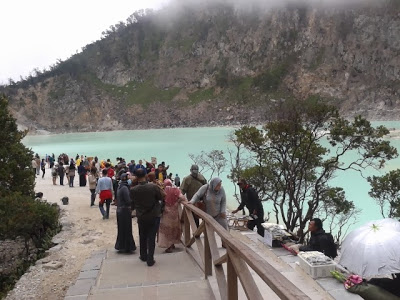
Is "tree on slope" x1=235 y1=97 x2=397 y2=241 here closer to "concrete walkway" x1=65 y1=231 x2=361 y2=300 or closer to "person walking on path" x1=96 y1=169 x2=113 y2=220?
"person walking on path" x1=96 y1=169 x2=113 y2=220

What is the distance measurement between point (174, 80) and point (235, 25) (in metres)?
25.9

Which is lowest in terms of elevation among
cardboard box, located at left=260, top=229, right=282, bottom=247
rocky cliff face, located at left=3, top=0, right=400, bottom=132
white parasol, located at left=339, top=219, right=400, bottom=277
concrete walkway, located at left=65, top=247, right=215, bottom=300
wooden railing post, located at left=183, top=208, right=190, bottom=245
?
cardboard box, located at left=260, top=229, right=282, bottom=247

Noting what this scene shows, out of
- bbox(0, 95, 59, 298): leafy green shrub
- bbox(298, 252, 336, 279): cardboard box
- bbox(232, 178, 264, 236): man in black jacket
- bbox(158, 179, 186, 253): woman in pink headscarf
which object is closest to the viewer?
bbox(298, 252, 336, 279): cardboard box

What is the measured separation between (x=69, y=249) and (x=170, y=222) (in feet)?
9.54

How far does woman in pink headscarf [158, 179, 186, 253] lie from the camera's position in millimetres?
6156

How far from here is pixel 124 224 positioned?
619cm

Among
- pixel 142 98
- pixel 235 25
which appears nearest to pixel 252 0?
pixel 235 25

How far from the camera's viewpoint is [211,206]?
19.4ft

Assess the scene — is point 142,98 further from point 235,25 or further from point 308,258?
point 308,258

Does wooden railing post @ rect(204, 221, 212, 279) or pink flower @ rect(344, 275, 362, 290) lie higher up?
wooden railing post @ rect(204, 221, 212, 279)

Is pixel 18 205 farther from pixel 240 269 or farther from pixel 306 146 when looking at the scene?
pixel 306 146

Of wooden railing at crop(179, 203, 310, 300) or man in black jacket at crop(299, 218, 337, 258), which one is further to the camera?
man in black jacket at crop(299, 218, 337, 258)

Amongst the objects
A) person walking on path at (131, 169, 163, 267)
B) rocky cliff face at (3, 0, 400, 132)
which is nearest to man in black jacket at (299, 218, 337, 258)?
person walking on path at (131, 169, 163, 267)

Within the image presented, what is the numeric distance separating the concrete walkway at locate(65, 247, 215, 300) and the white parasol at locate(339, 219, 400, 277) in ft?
5.06
